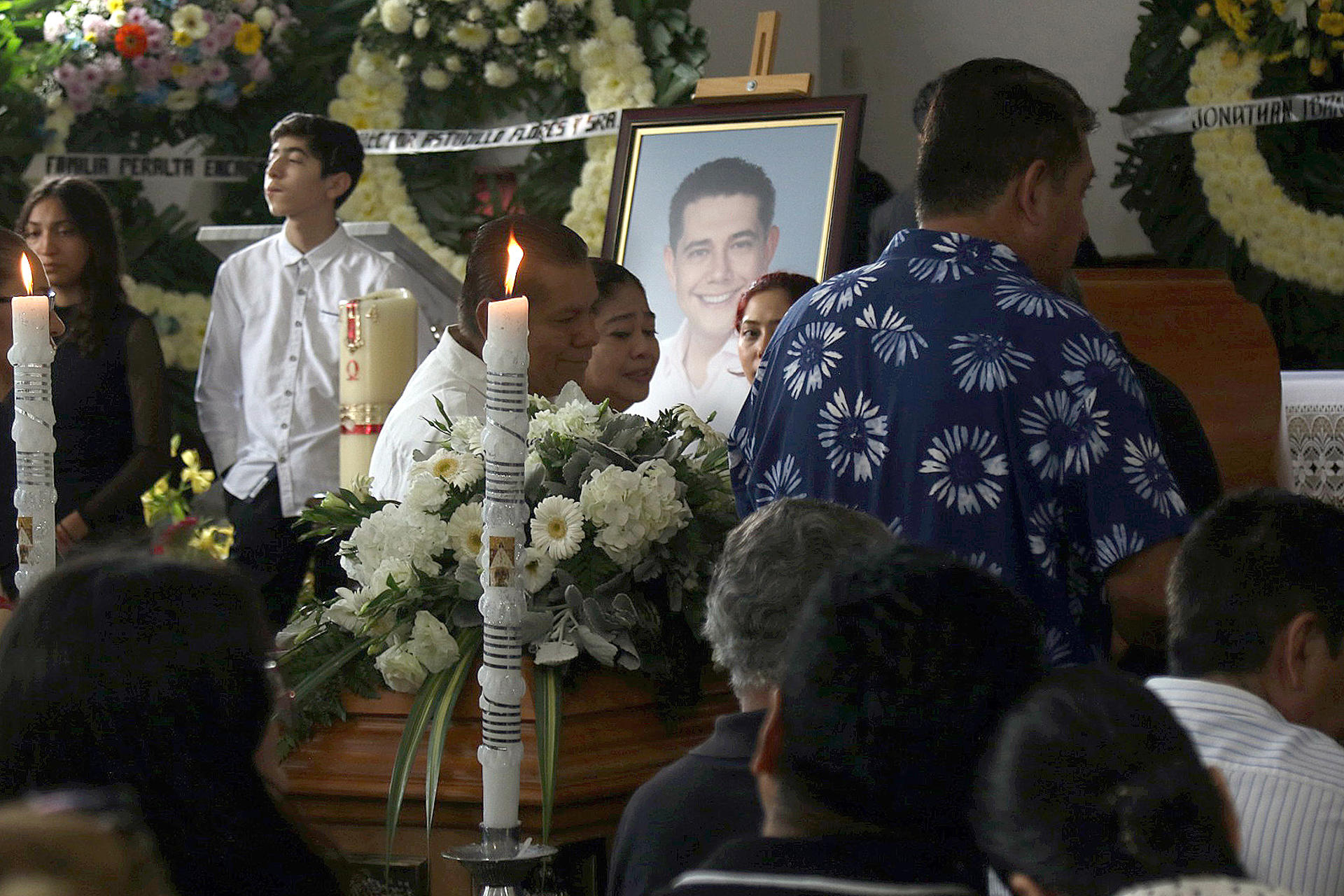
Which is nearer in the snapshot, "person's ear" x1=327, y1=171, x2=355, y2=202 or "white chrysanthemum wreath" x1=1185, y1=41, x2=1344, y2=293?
"person's ear" x1=327, y1=171, x2=355, y2=202

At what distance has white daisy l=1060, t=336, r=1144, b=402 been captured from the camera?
1.95m

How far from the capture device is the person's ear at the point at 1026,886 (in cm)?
99

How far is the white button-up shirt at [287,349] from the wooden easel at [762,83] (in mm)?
1098

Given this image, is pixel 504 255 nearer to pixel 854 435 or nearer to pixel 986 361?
pixel 854 435

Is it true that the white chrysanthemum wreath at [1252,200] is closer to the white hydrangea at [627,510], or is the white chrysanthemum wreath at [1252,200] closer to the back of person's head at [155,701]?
the white hydrangea at [627,510]

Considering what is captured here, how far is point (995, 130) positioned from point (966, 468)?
441 millimetres

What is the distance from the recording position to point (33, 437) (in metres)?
2.37

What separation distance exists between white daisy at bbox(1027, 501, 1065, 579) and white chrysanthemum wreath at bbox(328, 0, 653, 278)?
13.7 ft

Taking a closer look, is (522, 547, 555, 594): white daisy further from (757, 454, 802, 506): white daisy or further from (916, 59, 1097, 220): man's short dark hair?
(916, 59, 1097, 220): man's short dark hair

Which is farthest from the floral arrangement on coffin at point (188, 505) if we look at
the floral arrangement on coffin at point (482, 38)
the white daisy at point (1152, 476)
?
the white daisy at point (1152, 476)

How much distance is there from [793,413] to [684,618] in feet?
1.28

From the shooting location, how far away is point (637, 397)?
3.89 metres

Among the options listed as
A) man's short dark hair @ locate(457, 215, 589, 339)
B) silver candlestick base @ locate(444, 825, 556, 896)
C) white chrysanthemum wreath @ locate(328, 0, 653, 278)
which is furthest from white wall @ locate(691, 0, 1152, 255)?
silver candlestick base @ locate(444, 825, 556, 896)

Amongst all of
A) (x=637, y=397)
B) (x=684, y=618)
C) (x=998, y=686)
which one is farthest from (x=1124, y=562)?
(x=637, y=397)
